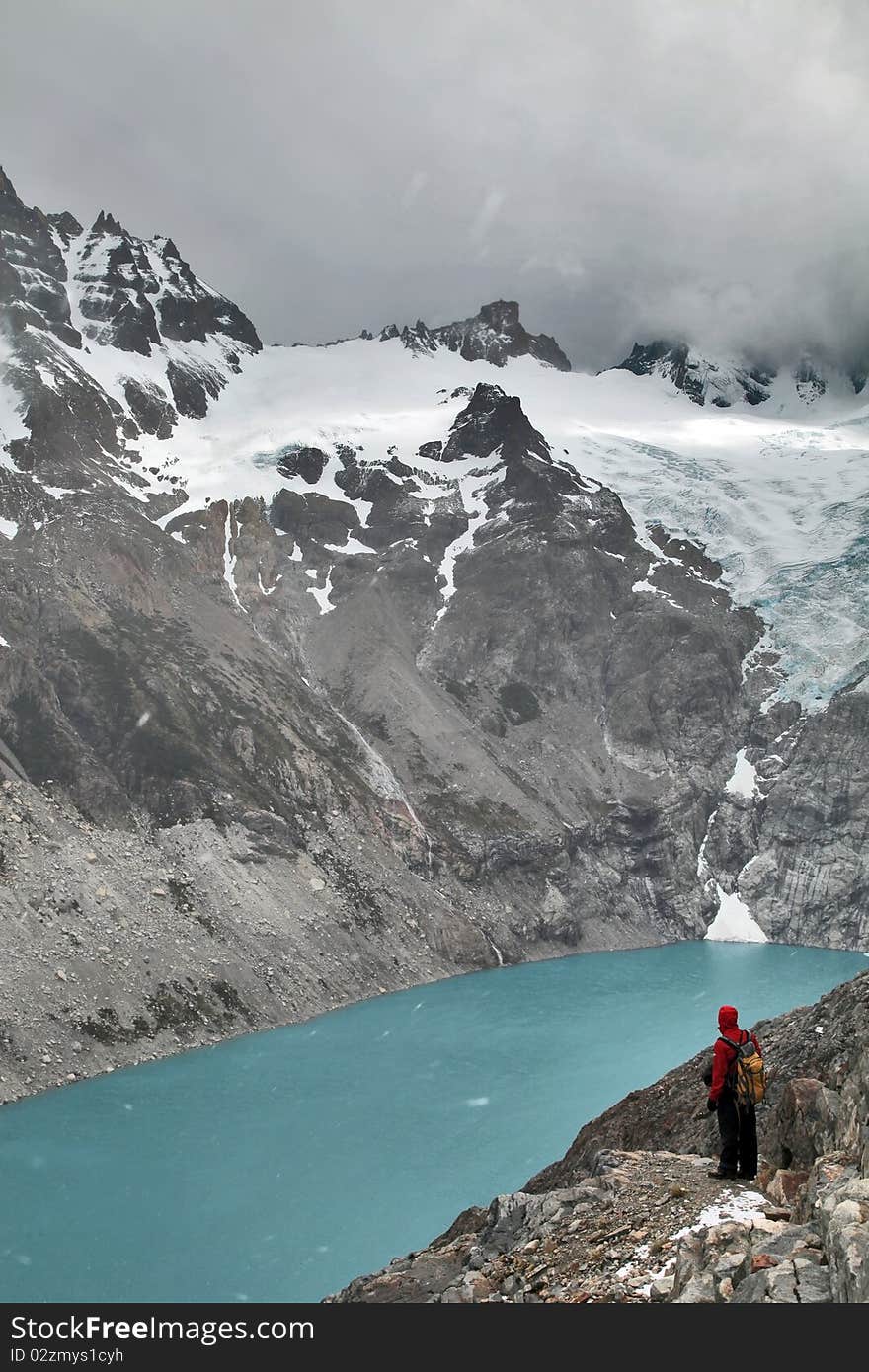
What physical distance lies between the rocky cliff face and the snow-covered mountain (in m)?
51.7

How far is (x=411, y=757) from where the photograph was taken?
120562mm

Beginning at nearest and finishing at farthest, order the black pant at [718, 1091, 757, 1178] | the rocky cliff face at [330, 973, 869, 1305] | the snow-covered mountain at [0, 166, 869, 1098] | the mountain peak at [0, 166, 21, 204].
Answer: the rocky cliff face at [330, 973, 869, 1305]
the black pant at [718, 1091, 757, 1178]
the snow-covered mountain at [0, 166, 869, 1098]
the mountain peak at [0, 166, 21, 204]

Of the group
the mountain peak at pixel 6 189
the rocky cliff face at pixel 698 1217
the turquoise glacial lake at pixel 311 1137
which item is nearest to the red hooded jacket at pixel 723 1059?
the rocky cliff face at pixel 698 1217

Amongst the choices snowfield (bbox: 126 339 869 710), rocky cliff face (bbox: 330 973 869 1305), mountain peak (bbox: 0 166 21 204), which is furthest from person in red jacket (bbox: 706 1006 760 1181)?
mountain peak (bbox: 0 166 21 204)

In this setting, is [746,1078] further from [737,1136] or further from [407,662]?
[407,662]

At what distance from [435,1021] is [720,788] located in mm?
73681

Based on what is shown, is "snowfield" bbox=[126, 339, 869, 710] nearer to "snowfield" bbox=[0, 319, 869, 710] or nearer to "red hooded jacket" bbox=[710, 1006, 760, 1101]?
"snowfield" bbox=[0, 319, 869, 710]

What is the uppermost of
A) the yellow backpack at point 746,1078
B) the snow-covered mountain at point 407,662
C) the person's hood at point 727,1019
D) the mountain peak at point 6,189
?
the mountain peak at point 6,189

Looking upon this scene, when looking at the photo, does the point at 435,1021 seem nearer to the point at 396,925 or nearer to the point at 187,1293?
the point at 396,925

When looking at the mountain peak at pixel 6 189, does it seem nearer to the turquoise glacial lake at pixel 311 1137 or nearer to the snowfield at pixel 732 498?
the snowfield at pixel 732 498

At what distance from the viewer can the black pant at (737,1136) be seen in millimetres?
14156

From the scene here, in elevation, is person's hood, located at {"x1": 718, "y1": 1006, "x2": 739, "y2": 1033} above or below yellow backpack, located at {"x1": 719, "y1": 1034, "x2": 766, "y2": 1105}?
above

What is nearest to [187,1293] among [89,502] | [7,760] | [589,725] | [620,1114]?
[620,1114]

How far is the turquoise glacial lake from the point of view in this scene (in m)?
39.3
